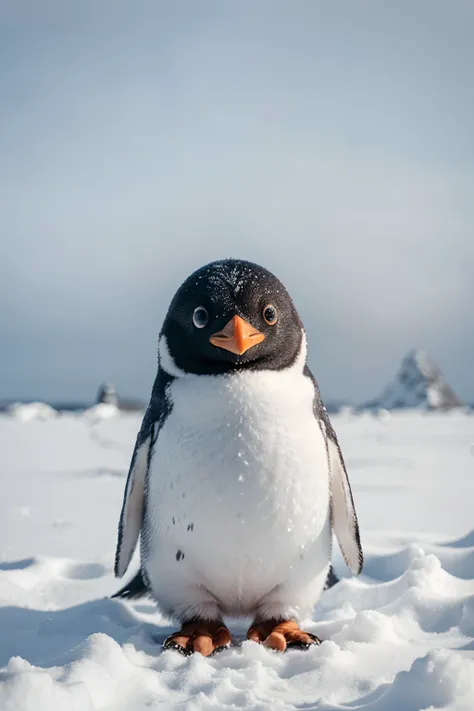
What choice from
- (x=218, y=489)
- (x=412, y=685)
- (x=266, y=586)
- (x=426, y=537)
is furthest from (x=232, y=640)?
(x=426, y=537)

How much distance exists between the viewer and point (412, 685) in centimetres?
171

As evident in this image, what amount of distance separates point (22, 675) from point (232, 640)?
1.10 meters

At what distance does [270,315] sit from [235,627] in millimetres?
1316

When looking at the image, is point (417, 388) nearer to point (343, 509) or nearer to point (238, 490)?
point (343, 509)

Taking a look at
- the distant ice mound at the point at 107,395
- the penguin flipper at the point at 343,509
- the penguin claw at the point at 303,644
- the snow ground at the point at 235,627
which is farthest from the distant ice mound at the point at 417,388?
the penguin claw at the point at 303,644

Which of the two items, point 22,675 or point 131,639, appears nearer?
point 22,675

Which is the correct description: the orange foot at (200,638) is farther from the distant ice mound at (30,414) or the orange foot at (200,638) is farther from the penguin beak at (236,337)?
the distant ice mound at (30,414)

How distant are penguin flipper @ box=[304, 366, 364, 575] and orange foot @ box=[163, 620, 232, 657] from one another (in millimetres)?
633

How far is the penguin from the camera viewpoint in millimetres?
2297

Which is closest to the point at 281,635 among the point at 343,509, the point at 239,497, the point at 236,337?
the point at 239,497

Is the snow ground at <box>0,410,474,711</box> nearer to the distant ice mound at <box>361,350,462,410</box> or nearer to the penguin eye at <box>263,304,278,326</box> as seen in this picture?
the penguin eye at <box>263,304,278,326</box>

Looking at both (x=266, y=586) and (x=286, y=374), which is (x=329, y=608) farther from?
(x=286, y=374)

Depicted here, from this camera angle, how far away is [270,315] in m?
2.41

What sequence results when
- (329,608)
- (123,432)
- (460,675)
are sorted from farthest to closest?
(123,432), (329,608), (460,675)
